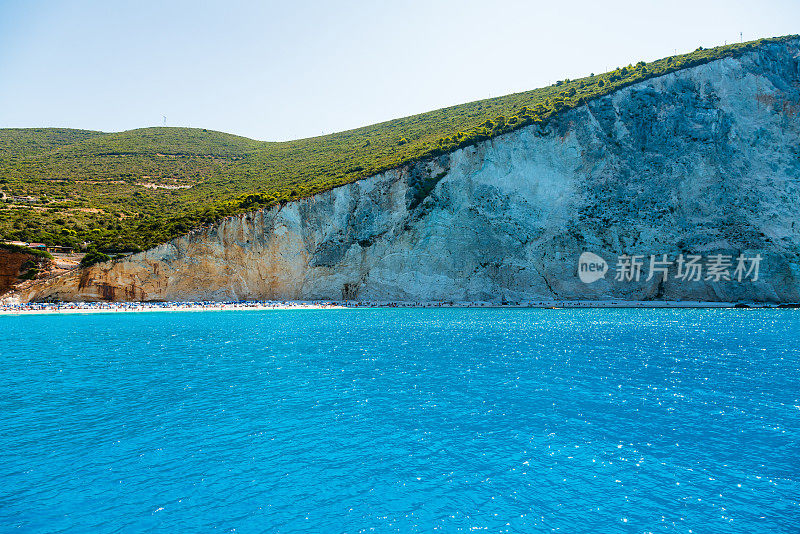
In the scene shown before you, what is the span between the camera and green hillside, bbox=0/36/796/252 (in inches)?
2447

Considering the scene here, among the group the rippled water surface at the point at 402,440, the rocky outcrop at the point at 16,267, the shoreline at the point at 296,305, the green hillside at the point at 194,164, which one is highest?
the green hillside at the point at 194,164

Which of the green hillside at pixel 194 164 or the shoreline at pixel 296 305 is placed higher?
the green hillside at pixel 194 164

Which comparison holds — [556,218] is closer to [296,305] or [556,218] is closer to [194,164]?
[296,305]

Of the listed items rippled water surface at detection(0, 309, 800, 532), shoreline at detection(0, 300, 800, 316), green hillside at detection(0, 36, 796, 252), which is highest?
green hillside at detection(0, 36, 796, 252)

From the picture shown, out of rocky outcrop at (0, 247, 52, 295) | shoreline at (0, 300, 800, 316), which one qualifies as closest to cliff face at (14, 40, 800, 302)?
shoreline at (0, 300, 800, 316)

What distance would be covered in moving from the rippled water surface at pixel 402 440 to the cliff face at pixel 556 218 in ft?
101

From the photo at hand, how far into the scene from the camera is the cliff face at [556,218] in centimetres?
5425

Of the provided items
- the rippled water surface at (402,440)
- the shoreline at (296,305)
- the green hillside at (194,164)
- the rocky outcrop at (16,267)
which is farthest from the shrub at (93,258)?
the rippled water surface at (402,440)

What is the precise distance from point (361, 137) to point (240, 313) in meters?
58.0

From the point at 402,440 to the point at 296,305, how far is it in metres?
48.9

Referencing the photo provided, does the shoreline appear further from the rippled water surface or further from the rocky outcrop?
the rippled water surface

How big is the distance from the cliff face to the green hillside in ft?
11.5

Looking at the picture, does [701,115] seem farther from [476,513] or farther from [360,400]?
[476,513]

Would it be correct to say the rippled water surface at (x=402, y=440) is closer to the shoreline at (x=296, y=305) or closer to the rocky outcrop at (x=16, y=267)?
the shoreline at (x=296, y=305)
